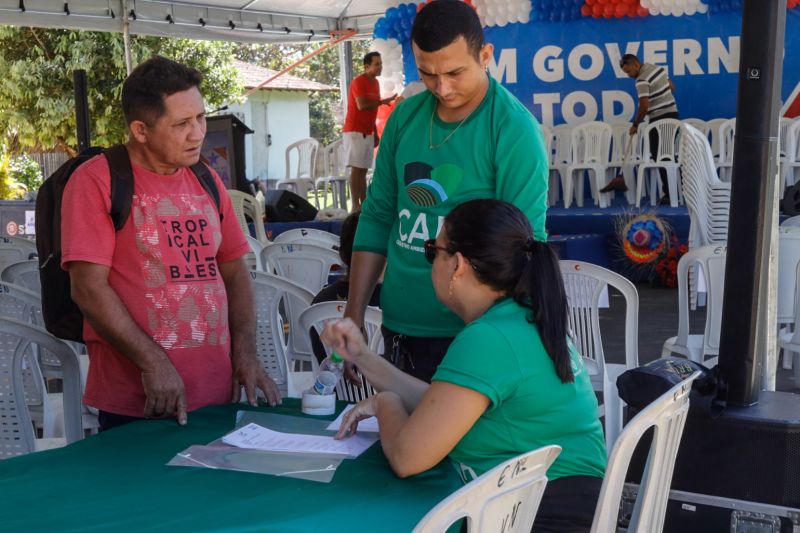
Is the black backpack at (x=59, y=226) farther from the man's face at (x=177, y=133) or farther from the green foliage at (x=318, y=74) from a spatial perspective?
the green foliage at (x=318, y=74)

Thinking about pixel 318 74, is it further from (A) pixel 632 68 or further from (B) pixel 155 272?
(B) pixel 155 272

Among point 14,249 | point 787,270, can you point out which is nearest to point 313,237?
point 14,249

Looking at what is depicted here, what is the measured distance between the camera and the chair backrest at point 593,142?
39.9 ft

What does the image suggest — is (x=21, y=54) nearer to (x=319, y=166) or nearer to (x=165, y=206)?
(x=319, y=166)

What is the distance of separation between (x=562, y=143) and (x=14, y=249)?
802 centimetres

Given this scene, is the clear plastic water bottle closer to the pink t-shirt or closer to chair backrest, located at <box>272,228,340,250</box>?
the pink t-shirt

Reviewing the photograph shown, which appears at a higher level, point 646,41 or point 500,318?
point 646,41

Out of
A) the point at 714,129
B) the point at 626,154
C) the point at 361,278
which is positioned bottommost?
the point at 361,278

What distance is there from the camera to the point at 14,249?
6.14 m

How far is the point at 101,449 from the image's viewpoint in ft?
7.54

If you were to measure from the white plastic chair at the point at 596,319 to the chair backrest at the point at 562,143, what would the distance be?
814 centimetres

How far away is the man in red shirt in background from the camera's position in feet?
38.3

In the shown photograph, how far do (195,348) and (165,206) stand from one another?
0.39 meters

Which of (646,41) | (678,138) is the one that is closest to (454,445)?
(678,138)
